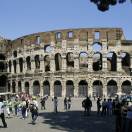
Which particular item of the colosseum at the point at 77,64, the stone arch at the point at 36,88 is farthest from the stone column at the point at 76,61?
the stone arch at the point at 36,88

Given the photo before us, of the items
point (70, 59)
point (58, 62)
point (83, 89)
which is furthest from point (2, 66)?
point (83, 89)

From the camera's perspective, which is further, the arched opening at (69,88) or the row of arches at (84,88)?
the arched opening at (69,88)

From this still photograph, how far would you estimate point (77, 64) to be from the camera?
55344 millimetres

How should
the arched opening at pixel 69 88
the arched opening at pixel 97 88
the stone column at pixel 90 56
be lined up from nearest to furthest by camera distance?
the arched opening at pixel 97 88, the stone column at pixel 90 56, the arched opening at pixel 69 88

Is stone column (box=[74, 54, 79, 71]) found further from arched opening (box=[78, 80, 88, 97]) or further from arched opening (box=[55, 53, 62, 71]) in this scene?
arched opening (box=[55, 53, 62, 71])

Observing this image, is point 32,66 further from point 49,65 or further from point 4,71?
point 4,71

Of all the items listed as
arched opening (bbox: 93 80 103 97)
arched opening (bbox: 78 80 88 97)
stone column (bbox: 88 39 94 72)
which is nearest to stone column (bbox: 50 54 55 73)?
arched opening (bbox: 78 80 88 97)

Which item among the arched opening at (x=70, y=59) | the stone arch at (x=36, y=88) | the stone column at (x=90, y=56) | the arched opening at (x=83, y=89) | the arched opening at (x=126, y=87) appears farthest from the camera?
the stone arch at (x=36, y=88)

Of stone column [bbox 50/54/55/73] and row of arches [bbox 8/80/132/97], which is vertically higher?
stone column [bbox 50/54/55/73]

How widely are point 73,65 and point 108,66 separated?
16.6ft

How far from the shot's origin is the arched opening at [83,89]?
5481cm

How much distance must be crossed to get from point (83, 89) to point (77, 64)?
3.53m

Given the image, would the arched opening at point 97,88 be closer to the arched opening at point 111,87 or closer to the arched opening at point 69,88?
the arched opening at point 111,87

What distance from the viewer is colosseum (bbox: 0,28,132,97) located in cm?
5472
